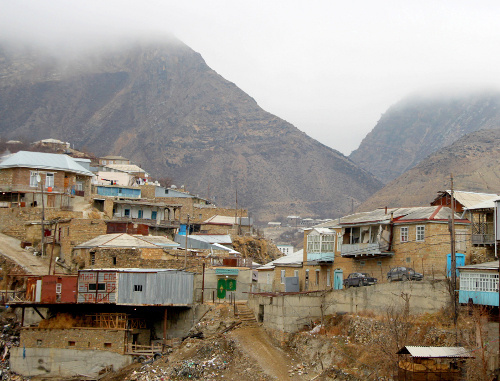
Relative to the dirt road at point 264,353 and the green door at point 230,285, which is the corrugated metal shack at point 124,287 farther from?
the dirt road at point 264,353

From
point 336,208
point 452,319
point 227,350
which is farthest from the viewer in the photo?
point 336,208

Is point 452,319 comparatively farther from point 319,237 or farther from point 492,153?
point 492,153

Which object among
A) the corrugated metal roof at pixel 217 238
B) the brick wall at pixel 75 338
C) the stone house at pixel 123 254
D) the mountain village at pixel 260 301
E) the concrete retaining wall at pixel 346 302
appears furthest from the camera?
the corrugated metal roof at pixel 217 238

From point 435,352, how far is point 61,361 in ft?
79.1

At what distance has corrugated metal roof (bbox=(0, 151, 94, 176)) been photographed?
6480 centimetres

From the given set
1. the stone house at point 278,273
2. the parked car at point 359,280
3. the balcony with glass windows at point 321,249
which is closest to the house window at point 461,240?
the parked car at point 359,280

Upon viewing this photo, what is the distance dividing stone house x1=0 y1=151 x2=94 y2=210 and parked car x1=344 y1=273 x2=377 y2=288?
3257 centimetres

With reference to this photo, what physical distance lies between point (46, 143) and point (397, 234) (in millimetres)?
106114

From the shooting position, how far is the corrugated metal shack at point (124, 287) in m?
43.6

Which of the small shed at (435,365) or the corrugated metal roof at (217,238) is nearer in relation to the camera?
the small shed at (435,365)

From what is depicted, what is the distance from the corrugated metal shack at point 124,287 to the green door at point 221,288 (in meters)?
5.04

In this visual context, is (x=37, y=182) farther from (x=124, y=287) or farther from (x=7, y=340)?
(x=124, y=287)

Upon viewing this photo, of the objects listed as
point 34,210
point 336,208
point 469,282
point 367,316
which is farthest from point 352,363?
point 336,208

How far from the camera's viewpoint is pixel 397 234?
4041 centimetres
